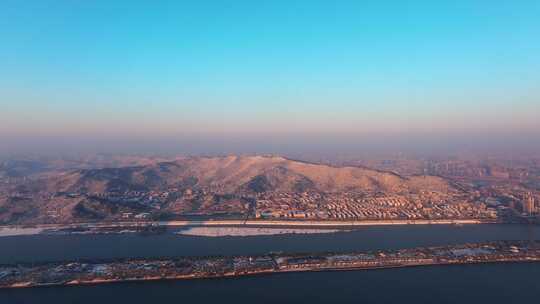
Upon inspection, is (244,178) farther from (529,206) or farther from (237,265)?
(529,206)

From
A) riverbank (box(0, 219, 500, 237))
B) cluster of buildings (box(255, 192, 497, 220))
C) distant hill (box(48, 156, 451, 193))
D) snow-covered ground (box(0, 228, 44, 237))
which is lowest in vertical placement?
snow-covered ground (box(0, 228, 44, 237))

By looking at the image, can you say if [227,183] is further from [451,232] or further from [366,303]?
[366,303]

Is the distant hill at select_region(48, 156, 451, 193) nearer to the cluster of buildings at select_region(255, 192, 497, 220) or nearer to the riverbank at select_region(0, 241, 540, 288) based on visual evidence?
the cluster of buildings at select_region(255, 192, 497, 220)

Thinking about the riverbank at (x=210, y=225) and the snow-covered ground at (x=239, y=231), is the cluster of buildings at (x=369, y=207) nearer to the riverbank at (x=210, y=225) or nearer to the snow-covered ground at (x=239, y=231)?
the riverbank at (x=210, y=225)

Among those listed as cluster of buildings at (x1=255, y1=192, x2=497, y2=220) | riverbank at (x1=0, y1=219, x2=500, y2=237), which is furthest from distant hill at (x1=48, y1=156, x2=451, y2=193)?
riverbank at (x1=0, y1=219, x2=500, y2=237)

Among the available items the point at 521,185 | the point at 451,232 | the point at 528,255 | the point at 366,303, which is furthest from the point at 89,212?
the point at 521,185
